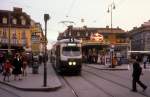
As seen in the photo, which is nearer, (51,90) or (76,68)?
(51,90)

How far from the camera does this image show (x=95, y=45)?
258 ft

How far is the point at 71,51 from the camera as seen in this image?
3891 centimetres

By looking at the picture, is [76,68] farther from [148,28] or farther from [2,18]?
[148,28]

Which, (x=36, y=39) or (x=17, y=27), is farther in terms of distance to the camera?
(x=17, y=27)

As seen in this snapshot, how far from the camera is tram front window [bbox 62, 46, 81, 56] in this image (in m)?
38.7

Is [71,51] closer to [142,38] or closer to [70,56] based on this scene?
[70,56]

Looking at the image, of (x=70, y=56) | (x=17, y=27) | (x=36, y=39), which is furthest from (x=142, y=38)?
(x=36, y=39)

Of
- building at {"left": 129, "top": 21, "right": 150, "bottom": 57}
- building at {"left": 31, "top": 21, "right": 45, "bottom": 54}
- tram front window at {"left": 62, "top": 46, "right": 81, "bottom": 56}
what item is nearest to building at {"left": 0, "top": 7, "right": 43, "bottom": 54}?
→ building at {"left": 31, "top": 21, "right": 45, "bottom": 54}

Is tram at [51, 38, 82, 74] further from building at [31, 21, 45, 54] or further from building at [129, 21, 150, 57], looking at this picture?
building at [129, 21, 150, 57]

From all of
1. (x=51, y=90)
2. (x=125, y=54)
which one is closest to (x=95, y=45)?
(x=125, y=54)

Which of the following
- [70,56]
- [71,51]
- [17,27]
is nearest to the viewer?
[70,56]

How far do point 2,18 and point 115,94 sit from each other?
9142 cm

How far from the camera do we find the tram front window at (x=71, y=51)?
3869 cm

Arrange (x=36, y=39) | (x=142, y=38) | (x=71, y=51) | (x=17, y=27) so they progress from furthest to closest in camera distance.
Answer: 1. (x=142, y=38)
2. (x=17, y=27)
3. (x=71, y=51)
4. (x=36, y=39)
